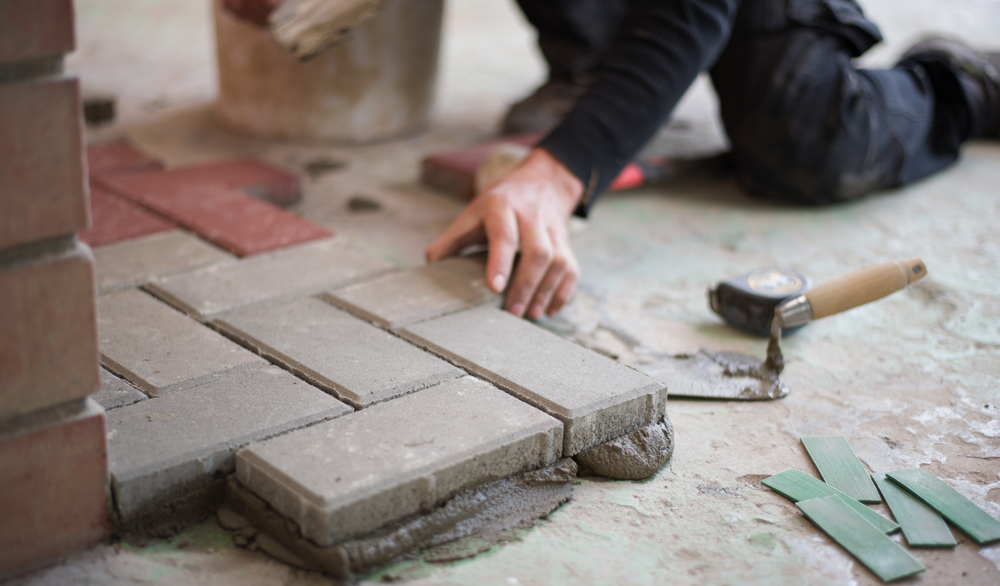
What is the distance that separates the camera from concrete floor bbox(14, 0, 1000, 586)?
4.42 feet

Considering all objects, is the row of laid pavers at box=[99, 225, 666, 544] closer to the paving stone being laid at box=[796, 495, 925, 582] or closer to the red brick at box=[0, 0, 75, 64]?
the paving stone being laid at box=[796, 495, 925, 582]

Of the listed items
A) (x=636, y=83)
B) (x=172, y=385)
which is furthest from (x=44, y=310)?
(x=636, y=83)

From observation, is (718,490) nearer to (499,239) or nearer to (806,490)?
(806,490)

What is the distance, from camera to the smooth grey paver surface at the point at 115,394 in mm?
1518

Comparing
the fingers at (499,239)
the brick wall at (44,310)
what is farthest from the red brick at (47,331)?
the fingers at (499,239)

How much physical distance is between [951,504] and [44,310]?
1.47 m

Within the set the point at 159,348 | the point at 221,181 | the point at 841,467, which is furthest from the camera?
the point at 221,181

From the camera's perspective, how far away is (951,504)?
1.49m

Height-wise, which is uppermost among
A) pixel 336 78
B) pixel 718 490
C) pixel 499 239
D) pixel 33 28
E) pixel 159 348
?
pixel 33 28

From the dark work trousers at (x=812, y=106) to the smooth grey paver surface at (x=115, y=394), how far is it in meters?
2.18

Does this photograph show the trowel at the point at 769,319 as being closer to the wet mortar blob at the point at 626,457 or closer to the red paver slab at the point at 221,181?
the wet mortar blob at the point at 626,457

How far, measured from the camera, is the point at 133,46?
4773 mm

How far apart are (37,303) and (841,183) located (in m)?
2.53

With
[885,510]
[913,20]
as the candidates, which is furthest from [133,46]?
[913,20]
